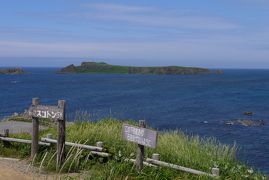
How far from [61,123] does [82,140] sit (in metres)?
2.15

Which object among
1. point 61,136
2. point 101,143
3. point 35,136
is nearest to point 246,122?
point 101,143

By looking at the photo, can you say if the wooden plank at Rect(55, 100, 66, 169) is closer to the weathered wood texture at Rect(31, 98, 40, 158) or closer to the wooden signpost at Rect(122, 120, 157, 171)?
the weathered wood texture at Rect(31, 98, 40, 158)

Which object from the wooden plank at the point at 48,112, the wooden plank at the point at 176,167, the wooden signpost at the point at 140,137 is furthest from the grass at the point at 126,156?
the wooden plank at the point at 48,112

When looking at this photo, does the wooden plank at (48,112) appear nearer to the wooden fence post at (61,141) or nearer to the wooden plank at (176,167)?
the wooden fence post at (61,141)

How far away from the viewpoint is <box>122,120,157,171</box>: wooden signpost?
10.6 meters

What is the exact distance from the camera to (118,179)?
10602mm

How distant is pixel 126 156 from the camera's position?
40.3 feet

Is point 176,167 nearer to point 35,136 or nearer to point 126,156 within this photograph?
point 126,156

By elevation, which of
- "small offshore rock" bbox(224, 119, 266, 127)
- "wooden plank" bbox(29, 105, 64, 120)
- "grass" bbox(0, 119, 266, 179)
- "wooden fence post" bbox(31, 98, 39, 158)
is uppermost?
"wooden plank" bbox(29, 105, 64, 120)

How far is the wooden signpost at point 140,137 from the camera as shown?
1063cm

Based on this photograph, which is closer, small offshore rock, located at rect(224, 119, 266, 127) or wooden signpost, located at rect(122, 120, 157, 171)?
wooden signpost, located at rect(122, 120, 157, 171)

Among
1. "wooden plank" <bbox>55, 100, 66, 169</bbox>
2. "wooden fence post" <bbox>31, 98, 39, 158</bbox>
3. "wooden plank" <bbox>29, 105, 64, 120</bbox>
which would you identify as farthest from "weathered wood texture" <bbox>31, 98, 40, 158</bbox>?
"wooden plank" <bbox>55, 100, 66, 169</bbox>

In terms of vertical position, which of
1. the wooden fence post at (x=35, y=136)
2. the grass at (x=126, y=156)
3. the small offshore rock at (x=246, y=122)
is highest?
the wooden fence post at (x=35, y=136)

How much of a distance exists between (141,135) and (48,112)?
9.71 feet
